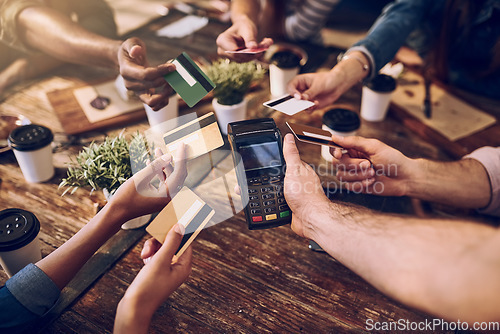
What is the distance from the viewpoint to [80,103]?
4.28 ft

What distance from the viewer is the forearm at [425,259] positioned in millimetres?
508

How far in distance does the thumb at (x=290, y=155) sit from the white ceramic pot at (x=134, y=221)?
15.1 inches

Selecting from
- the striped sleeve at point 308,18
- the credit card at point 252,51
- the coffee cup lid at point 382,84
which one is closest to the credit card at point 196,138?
the credit card at point 252,51

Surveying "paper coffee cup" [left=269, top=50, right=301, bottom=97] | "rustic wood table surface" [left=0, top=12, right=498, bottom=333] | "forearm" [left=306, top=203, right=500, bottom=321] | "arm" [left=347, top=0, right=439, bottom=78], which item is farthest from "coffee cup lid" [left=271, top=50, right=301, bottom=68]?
"forearm" [left=306, top=203, right=500, bottom=321]

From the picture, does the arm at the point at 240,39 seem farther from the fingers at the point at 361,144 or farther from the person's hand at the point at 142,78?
the fingers at the point at 361,144

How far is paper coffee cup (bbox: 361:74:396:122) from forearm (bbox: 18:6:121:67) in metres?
0.94

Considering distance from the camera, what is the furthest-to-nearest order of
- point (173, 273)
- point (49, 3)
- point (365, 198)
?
point (49, 3)
point (365, 198)
point (173, 273)

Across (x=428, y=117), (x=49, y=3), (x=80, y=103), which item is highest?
(x=49, y=3)

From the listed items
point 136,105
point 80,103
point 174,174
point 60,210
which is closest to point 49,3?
point 80,103

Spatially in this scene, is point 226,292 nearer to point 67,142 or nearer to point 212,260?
point 212,260

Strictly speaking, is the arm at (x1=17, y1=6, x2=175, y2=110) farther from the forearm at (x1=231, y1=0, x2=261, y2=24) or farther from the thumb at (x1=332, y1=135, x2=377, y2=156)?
the thumb at (x1=332, y1=135, x2=377, y2=156)

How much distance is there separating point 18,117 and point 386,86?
1.25m

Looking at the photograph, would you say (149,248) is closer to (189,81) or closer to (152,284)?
(152,284)

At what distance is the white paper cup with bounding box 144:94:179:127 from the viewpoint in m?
1.15
